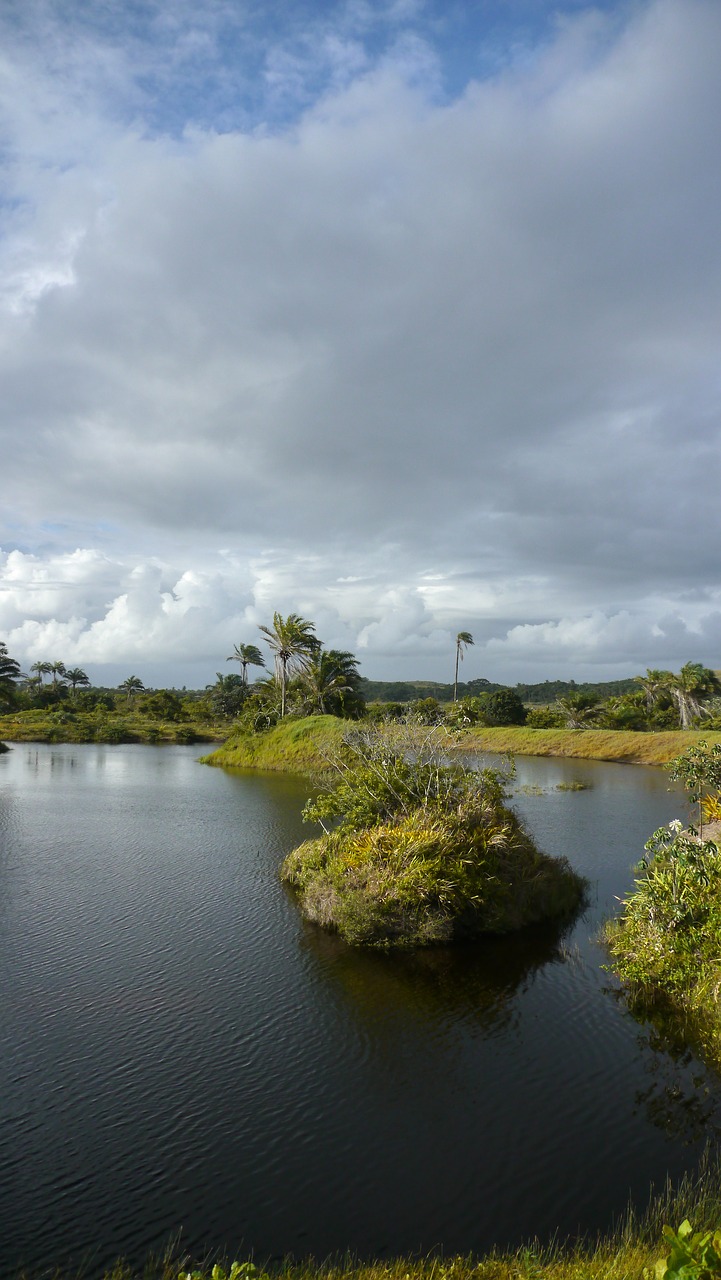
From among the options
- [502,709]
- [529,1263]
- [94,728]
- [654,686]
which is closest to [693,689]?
[654,686]

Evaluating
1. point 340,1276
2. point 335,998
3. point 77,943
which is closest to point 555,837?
point 335,998

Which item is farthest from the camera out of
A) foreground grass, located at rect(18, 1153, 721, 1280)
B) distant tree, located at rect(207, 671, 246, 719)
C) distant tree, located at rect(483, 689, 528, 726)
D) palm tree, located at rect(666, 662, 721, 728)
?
distant tree, located at rect(207, 671, 246, 719)

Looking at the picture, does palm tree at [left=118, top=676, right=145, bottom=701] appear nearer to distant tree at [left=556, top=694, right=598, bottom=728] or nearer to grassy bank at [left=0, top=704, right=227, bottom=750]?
grassy bank at [left=0, top=704, right=227, bottom=750]

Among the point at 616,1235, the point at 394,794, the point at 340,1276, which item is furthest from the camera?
the point at 394,794

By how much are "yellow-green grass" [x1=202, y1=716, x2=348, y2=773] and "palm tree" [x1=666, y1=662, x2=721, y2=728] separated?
132 ft

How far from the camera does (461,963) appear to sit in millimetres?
16422

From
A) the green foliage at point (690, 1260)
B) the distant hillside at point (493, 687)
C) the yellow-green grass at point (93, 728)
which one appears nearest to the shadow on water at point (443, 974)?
the green foliage at point (690, 1260)

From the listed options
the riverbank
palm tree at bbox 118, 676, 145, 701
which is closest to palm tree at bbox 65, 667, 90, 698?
palm tree at bbox 118, 676, 145, 701

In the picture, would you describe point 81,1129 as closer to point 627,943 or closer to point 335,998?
point 335,998

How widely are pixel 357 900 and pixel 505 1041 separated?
205 inches

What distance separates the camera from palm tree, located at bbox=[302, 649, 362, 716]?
64.0 metres

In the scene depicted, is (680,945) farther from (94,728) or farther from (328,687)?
(94,728)

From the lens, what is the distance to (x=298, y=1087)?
11.3 m

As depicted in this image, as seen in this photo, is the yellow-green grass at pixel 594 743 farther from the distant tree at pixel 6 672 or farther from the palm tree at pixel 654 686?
the distant tree at pixel 6 672
